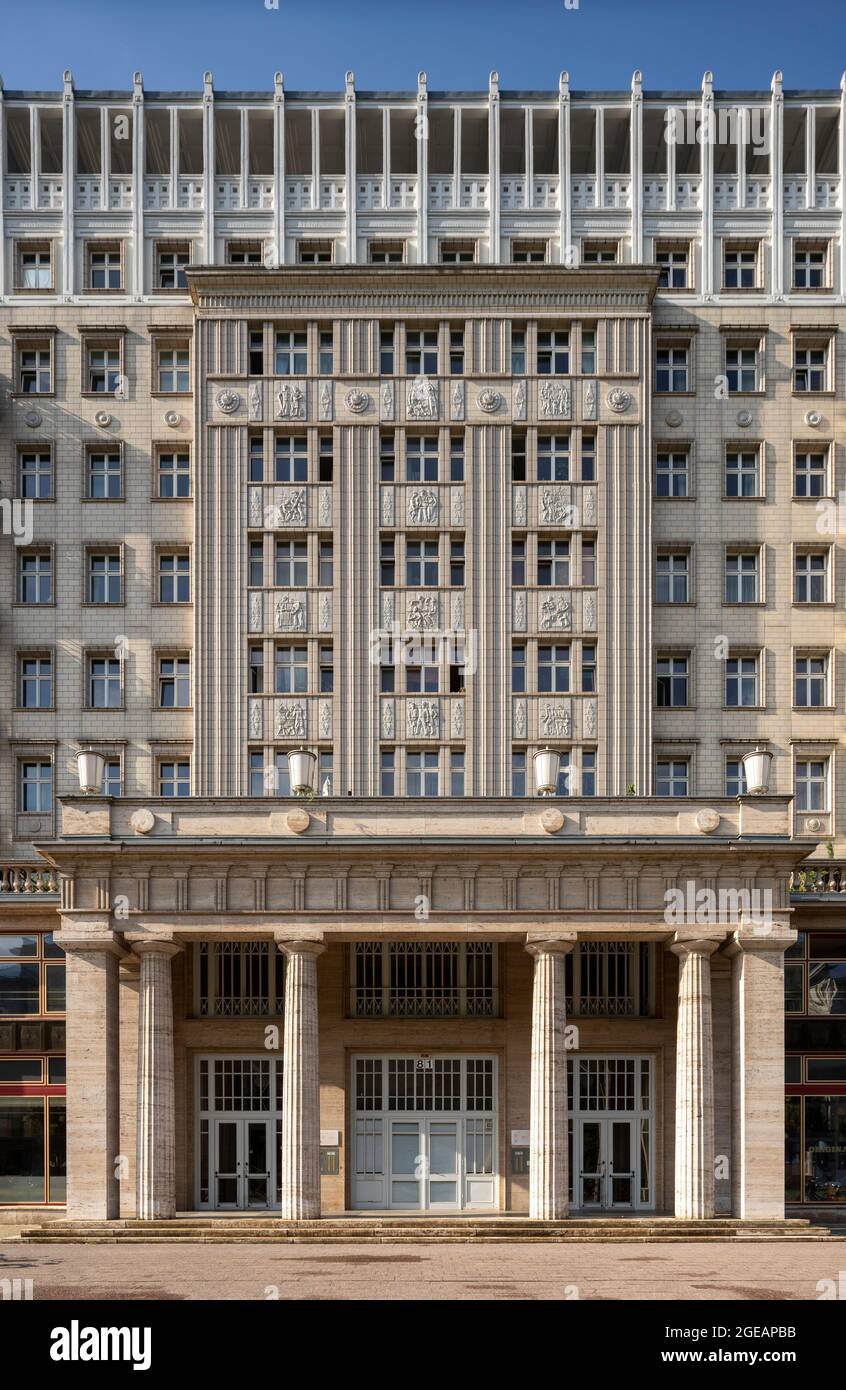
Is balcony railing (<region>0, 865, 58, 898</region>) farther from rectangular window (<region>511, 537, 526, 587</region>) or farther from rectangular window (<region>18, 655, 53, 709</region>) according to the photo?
rectangular window (<region>511, 537, 526, 587</region>)

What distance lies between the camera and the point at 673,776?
5366 cm

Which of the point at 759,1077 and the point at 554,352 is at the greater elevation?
the point at 554,352

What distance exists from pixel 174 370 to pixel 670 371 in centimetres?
1660

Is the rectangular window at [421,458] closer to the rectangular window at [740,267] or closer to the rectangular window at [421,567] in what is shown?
the rectangular window at [421,567]

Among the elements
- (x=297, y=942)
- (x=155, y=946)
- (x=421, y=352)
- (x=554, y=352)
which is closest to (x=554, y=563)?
(x=554, y=352)

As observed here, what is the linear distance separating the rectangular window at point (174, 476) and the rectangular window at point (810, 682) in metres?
21.1

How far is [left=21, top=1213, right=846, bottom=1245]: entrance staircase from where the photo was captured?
39594mm

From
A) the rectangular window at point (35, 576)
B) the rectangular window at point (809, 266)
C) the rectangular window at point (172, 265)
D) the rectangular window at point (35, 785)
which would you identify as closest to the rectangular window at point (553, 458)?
the rectangular window at point (809, 266)

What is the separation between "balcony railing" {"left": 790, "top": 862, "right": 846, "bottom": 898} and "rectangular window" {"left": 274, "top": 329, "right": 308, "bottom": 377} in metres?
22.6

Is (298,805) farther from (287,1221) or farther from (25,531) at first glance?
(25,531)

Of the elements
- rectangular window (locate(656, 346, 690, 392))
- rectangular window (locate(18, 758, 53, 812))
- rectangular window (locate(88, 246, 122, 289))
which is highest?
rectangular window (locate(88, 246, 122, 289))

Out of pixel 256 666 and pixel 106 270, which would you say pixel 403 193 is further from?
pixel 256 666

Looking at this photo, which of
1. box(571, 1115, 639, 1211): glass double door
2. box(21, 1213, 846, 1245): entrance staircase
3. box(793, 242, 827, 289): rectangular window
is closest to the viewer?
box(21, 1213, 846, 1245): entrance staircase

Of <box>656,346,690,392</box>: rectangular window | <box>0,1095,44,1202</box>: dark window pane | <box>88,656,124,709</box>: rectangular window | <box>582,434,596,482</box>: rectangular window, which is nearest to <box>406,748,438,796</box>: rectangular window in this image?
<box>88,656,124,709</box>: rectangular window
